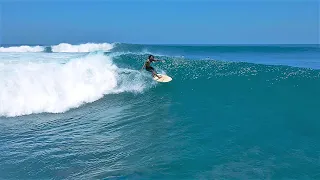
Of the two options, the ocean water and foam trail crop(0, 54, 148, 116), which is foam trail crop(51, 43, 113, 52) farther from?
foam trail crop(0, 54, 148, 116)

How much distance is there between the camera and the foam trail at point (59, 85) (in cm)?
1204

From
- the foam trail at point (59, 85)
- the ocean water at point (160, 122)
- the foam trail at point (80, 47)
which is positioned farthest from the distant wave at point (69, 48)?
the foam trail at point (59, 85)

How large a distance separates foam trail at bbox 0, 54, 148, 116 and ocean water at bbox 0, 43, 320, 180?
3cm

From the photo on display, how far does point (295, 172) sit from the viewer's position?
6.26m

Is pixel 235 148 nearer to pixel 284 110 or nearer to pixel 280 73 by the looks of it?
pixel 284 110

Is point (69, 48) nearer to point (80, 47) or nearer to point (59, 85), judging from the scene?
point (80, 47)

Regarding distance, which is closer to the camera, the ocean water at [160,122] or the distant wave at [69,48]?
the ocean water at [160,122]

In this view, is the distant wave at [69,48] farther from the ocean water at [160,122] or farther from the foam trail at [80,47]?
the ocean water at [160,122]

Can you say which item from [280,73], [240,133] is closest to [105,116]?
[240,133]

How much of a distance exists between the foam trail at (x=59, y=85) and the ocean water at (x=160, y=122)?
0.11 ft

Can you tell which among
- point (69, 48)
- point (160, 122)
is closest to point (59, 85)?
point (160, 122)

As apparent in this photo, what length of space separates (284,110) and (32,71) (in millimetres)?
8892

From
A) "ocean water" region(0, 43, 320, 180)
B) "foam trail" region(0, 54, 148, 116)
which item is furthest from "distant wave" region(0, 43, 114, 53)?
"foam trail" region(0, 54, 148, 116)

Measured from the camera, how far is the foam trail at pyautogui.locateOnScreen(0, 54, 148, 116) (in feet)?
39.5
